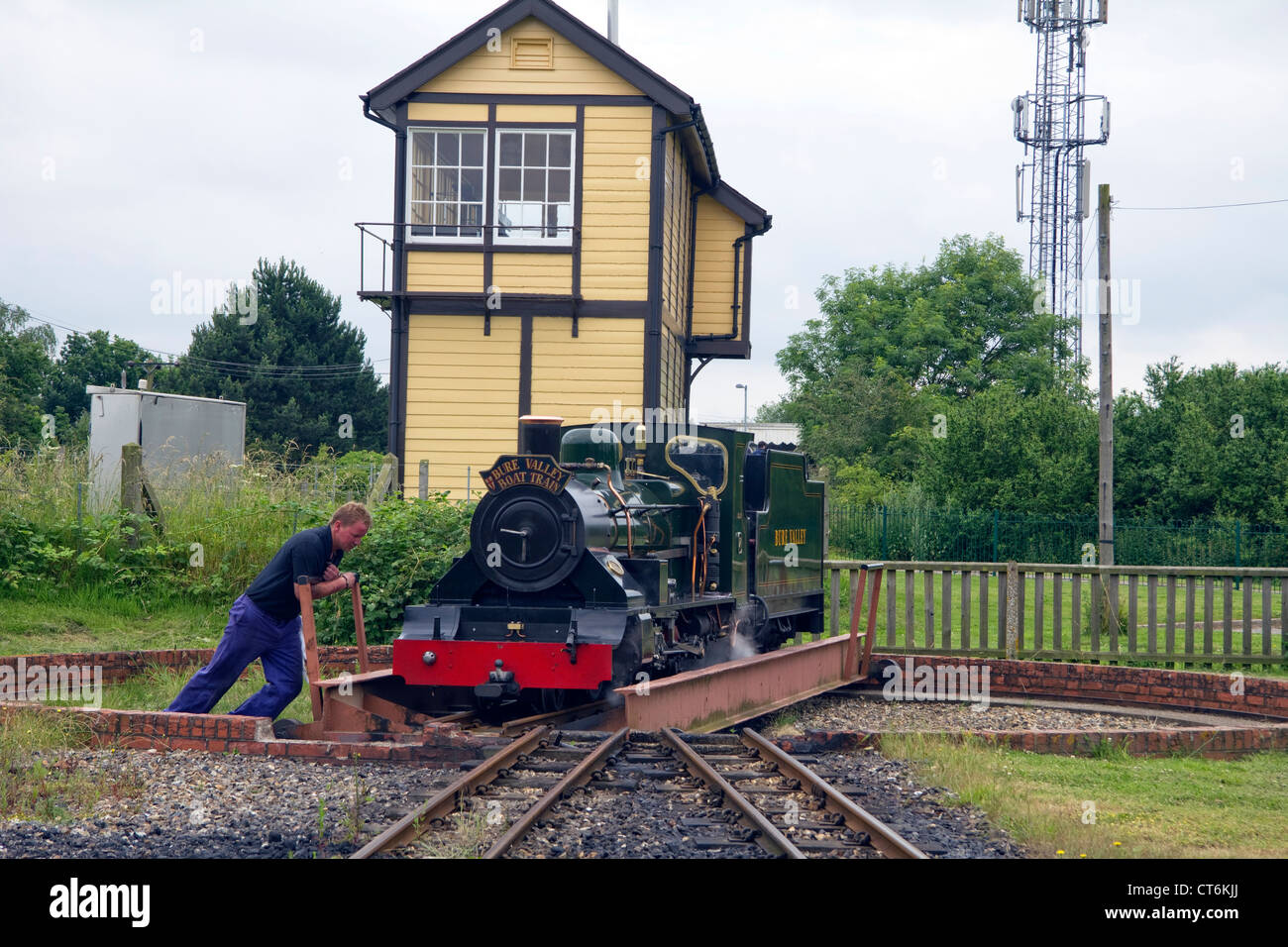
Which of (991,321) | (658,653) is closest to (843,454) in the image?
(991,321)

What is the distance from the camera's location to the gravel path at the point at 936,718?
35.3ft

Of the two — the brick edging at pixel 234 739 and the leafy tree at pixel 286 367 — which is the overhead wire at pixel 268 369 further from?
the brick edging at pixel 234 739

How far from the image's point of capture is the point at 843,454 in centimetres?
4366

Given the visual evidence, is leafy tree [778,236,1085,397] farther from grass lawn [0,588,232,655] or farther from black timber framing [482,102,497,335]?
grass lawn [0,588,232,655]

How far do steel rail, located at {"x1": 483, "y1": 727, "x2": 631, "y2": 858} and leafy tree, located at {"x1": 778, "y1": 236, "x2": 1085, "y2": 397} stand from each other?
39404mm

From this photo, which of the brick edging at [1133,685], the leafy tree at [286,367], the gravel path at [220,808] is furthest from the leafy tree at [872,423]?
the gravel path at [220,808]

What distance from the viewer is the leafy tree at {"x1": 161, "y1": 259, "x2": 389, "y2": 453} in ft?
156

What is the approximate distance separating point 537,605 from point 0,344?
Answer: 46.1 metres

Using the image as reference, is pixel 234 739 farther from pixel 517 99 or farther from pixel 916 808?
pixel 517 99

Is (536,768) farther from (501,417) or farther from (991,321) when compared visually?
(991,321)

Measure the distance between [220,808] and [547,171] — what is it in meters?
13.9

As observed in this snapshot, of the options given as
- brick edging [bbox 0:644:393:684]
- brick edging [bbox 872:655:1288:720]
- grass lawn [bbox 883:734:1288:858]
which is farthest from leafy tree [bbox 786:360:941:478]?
grass lawn [bbox 883:734:1288:858]

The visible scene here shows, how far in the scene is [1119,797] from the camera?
7.53 meters

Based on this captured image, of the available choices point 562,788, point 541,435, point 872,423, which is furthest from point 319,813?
point 872,423
